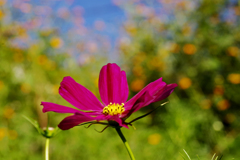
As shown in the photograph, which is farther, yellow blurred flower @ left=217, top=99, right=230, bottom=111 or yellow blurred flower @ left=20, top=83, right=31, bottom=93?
yellow blurred flower @ left=20, top=83, right=31, bottom=93

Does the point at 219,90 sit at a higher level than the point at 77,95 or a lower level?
higher

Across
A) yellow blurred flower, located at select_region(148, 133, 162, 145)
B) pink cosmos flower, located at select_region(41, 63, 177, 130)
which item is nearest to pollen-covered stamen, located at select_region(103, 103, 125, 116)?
pink cosmos flower, located at select_region(41, 63, 177, 130)

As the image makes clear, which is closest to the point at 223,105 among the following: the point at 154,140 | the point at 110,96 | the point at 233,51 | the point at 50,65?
the point at 233,51

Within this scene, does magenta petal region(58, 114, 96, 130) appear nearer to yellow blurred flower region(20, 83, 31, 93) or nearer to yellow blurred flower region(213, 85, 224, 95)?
yellow blurred flower region(213, 85, 224, 95)

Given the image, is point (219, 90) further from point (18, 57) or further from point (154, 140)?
point (18, 57)

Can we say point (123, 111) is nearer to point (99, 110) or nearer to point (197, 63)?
point (99, 110)

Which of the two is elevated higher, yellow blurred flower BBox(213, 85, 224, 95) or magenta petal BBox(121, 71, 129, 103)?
yellow blurred flower BBox(213, 85, 224, 95)

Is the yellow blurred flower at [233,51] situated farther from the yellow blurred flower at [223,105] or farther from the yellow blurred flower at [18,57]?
the yellow blurred flower at [18,57]

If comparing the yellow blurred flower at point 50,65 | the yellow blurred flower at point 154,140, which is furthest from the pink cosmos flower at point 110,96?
the yellow blurred flower at point 50,65
